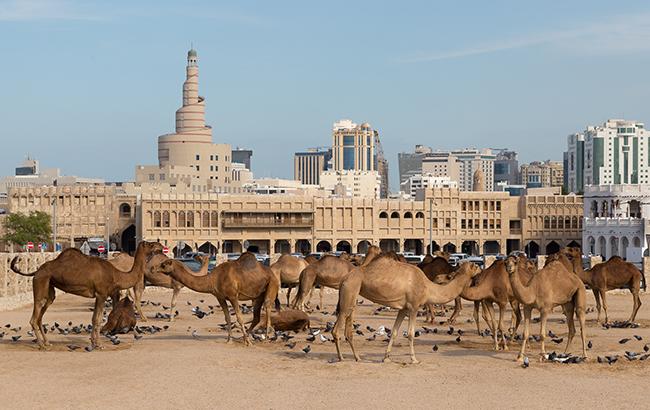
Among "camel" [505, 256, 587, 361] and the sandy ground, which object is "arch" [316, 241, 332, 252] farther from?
"camel" [505, 256, 587, 361]

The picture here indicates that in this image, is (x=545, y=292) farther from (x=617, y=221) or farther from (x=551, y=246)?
(x=551, y=246)

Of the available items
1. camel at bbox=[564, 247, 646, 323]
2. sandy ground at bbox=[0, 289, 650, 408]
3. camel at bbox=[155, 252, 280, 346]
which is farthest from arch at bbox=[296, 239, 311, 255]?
camel at bbox=[155, 252, 280, 346]

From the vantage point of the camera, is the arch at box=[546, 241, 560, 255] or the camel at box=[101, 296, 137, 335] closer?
the camel at box=[101, 296, 137, 335]

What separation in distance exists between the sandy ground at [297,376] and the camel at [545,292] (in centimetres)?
74

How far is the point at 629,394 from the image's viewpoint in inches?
787

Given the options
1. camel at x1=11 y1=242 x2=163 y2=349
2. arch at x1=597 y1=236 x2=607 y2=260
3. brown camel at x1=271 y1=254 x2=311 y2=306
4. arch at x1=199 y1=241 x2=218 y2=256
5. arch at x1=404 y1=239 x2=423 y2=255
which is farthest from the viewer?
arch at x1=404 y1=239 x2=423 y2=255

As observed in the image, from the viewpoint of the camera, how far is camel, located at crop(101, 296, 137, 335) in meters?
28.3

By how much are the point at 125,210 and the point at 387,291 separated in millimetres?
122417

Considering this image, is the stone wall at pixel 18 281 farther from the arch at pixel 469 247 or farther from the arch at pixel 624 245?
the arch at pixel 469 247

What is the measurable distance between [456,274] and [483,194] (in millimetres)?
114759

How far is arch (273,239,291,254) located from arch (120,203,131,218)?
1882 cm

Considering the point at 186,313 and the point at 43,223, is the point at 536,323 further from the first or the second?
the point at 43,223

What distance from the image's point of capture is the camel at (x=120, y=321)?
28297 millimetres

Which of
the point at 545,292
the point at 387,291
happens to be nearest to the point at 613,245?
the point at 545,292
